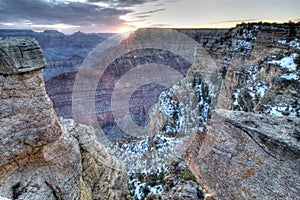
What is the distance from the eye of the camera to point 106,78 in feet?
184

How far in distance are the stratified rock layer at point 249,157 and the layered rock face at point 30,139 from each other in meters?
4.18

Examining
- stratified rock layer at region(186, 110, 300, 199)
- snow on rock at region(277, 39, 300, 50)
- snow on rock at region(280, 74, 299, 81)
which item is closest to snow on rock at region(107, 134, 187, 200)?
stratified rock layer at region(186, 110, 300, 199)

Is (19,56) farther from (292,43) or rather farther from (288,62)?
(292,43)

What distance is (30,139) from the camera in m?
5.16

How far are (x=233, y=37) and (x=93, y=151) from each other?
12417 millimetres

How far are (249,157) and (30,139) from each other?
5366mm

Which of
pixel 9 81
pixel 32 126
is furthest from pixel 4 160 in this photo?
pixel 9 81

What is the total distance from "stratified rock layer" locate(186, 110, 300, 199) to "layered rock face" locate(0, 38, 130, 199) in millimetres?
4182

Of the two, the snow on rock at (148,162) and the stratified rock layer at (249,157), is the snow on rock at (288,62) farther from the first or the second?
the snow on rock at (148,162)

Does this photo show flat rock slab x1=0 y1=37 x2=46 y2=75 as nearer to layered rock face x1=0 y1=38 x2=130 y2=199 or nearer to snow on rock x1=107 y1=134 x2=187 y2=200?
layered rock face x1=0 y1=38 x2=130 y2=199

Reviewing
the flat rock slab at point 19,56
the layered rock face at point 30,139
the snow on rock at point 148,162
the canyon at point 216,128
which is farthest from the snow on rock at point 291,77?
the flat rock slab at point 19,56

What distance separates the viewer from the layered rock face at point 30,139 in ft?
15.4

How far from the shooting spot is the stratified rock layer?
325cm

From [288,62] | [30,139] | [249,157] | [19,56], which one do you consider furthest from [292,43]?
[30,139]
